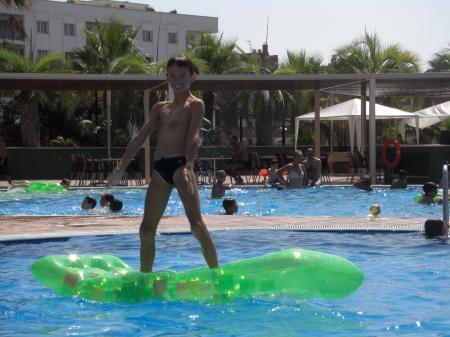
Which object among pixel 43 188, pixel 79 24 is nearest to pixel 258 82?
pixel 43 188

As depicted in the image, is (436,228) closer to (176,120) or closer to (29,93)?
(176,120)

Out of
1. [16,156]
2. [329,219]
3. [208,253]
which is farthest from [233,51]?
[208,253]

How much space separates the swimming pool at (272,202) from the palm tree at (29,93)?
11.8 metres

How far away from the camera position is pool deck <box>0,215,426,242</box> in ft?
29.2

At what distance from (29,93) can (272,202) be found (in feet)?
52.3

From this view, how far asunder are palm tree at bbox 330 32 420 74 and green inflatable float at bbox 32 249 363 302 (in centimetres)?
3523

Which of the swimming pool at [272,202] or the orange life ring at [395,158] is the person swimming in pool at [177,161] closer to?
the swimming pool at [272,202]

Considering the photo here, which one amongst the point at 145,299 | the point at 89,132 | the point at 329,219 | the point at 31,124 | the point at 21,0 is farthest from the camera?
the point at 89,132

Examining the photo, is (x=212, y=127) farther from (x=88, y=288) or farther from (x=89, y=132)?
(x=88, y=288)

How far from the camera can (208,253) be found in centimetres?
552

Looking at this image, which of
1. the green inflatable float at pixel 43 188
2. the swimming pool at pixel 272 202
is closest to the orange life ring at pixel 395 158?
the swimming pool at pixel 272 202

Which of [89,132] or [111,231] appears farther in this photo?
[89,132]

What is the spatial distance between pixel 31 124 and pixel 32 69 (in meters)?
2.12

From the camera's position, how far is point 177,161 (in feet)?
17.9
